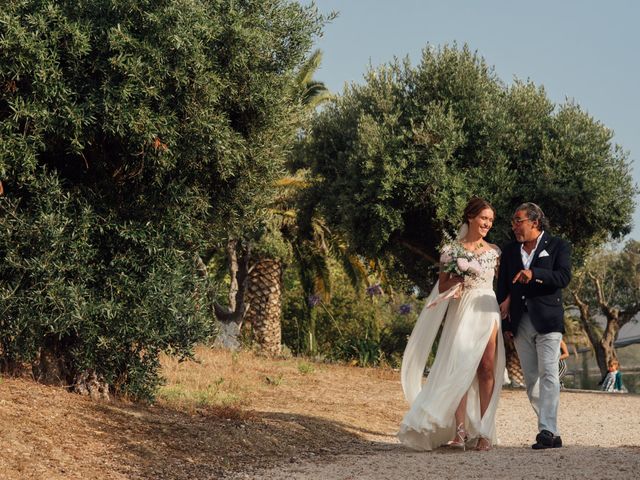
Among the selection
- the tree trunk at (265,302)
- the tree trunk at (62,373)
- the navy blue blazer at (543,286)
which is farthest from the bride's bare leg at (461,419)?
the tree trunk at (265,302)

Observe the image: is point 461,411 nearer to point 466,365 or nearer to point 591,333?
point 466,365

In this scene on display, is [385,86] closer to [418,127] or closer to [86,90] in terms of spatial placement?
[418,127]

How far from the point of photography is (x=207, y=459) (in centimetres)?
888

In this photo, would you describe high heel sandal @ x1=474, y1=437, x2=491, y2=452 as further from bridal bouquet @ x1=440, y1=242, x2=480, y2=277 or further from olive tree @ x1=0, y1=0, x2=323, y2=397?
olive tree @ x1=0, y1=0, x2=323, y2=397

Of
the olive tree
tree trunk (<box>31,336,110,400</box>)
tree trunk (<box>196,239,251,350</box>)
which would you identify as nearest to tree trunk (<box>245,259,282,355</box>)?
tree trunk (<box>196,239,251,350</box>)

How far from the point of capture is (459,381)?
9047 millimetres

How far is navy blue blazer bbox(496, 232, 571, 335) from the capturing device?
8867 mm

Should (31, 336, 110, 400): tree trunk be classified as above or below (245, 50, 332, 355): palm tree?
below

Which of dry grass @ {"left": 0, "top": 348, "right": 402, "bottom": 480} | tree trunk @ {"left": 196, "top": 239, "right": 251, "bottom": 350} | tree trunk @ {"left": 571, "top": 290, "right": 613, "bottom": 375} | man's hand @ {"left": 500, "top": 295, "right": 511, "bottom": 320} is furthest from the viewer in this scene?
tree trunk @ {"left": 571, "top": 290, "right": 613, "bottom": 375}

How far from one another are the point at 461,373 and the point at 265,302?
1775 centimetres

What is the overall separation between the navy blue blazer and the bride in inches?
10.0

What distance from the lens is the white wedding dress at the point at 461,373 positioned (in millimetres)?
9039

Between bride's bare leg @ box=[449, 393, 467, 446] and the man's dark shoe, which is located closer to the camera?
the man's dark shoe

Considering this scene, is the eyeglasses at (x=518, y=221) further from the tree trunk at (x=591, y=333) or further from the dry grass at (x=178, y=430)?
the tree trunk at (x=591, y=333)
